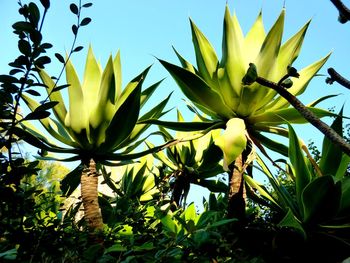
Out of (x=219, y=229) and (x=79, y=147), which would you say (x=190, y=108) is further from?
(x=219, y=229)

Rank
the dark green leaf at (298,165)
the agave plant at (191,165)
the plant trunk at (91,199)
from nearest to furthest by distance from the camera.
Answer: the plant trunk at (91,199) < the dark green leaf at (298,165) < the agave plant at (191,165)

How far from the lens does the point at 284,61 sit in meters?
3.50

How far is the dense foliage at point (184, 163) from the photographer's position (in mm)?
1435

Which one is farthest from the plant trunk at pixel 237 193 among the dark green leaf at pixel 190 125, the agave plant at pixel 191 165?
the agave plant at pixel 191 165

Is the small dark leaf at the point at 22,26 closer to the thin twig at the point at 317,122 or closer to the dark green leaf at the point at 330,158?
the thin twig at the point at 317,122

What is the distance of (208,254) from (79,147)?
2.17 m

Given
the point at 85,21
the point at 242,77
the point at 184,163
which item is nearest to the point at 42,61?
the point at 85,21

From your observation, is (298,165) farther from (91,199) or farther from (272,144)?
(91,199)

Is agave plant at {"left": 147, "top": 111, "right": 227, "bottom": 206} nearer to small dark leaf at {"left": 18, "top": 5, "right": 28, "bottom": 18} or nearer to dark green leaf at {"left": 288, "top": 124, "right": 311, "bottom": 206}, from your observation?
dark green leaf at {"left": 288, "top": 124, "right": 311, "bottom": 206}

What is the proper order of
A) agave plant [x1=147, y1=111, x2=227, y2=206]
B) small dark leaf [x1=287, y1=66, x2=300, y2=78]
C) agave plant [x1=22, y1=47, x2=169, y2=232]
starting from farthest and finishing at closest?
agave plant [x1=147, y1=111, x2=227, y2=206] → agave plant [x1=22, y1=47, x2=169, y2=232] → small dark leaf [x1=287, y1=66, x2=300, y2=78]

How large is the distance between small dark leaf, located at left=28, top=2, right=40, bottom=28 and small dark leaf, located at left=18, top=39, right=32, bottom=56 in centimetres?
7

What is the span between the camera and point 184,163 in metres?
4.57

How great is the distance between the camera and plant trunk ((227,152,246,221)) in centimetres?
230

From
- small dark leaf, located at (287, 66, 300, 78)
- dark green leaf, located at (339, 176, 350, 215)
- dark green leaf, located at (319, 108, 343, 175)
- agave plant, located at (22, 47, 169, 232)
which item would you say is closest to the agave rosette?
agave plant, located at (22, 47, 169, 232)
